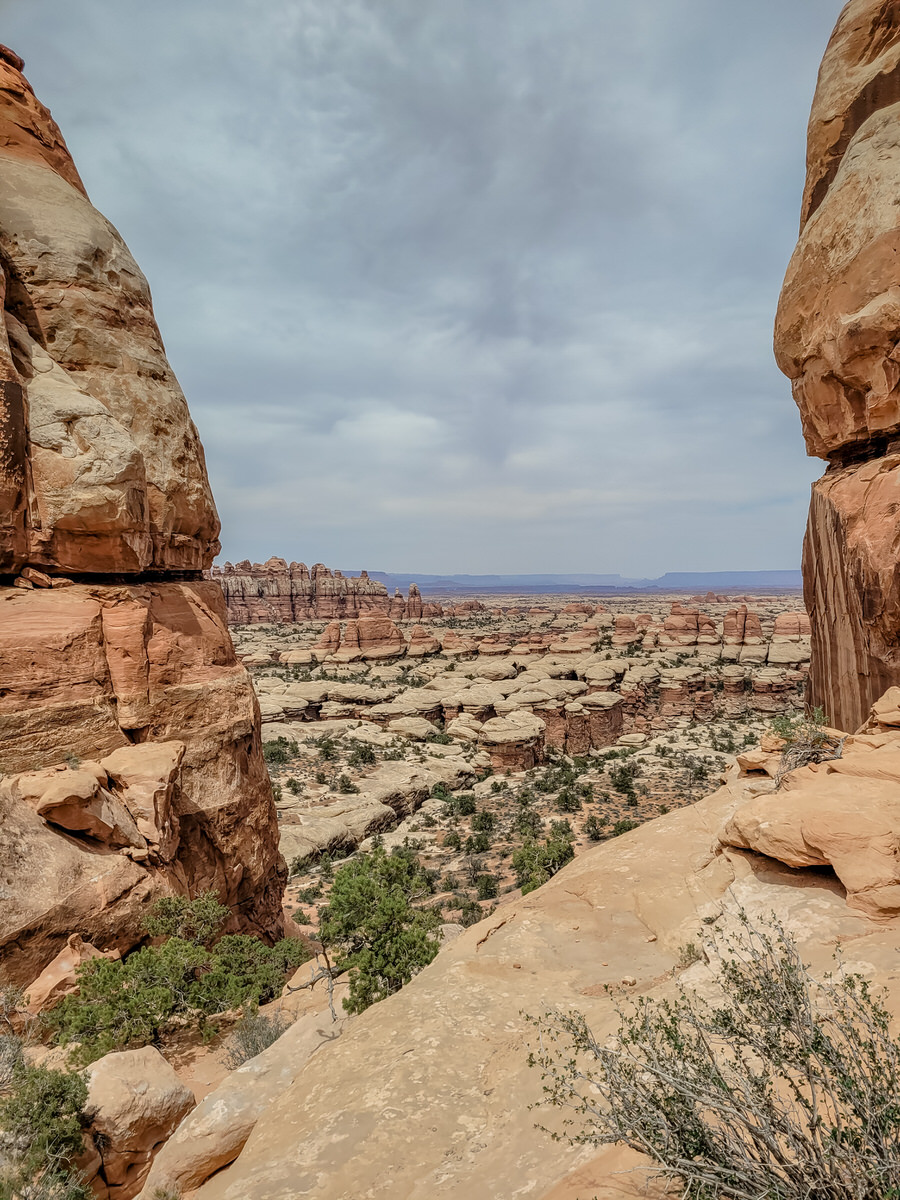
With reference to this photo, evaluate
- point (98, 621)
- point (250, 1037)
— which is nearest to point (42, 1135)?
point (250, 1037)

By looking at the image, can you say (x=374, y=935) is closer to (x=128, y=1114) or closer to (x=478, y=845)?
(x=128, y=1114)

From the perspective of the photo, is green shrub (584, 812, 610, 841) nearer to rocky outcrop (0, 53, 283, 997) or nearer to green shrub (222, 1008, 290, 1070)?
rocky outcrop (0, 53, 283, 997)

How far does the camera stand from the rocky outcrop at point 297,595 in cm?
11725

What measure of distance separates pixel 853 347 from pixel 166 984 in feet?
49.1

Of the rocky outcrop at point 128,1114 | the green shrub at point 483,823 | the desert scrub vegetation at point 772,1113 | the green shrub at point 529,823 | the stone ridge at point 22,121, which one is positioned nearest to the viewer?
the desert scrub vegetation at point 772,1113

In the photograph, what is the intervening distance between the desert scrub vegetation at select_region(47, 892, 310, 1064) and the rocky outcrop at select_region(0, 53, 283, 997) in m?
0.76

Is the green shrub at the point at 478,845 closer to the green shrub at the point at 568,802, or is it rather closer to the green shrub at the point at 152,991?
the green shrub at the point at 568,802

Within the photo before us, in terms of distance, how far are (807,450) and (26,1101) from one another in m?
15.2

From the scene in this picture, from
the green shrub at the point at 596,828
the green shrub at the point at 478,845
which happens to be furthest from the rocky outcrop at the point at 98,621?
the green shrub at the point at 596,828

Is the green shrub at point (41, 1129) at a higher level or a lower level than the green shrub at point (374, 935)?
higher

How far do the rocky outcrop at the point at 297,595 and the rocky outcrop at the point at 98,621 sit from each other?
3940 inches

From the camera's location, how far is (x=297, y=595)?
122562mm

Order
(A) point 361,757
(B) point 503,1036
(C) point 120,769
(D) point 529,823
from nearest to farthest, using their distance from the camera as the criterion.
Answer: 1. (B) point 503,1036
2. (C) point 120,769
3. (D) point 529,823
4. (A) point 361,757

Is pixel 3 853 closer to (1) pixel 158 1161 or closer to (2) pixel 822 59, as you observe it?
(1) pixel 158 1161
